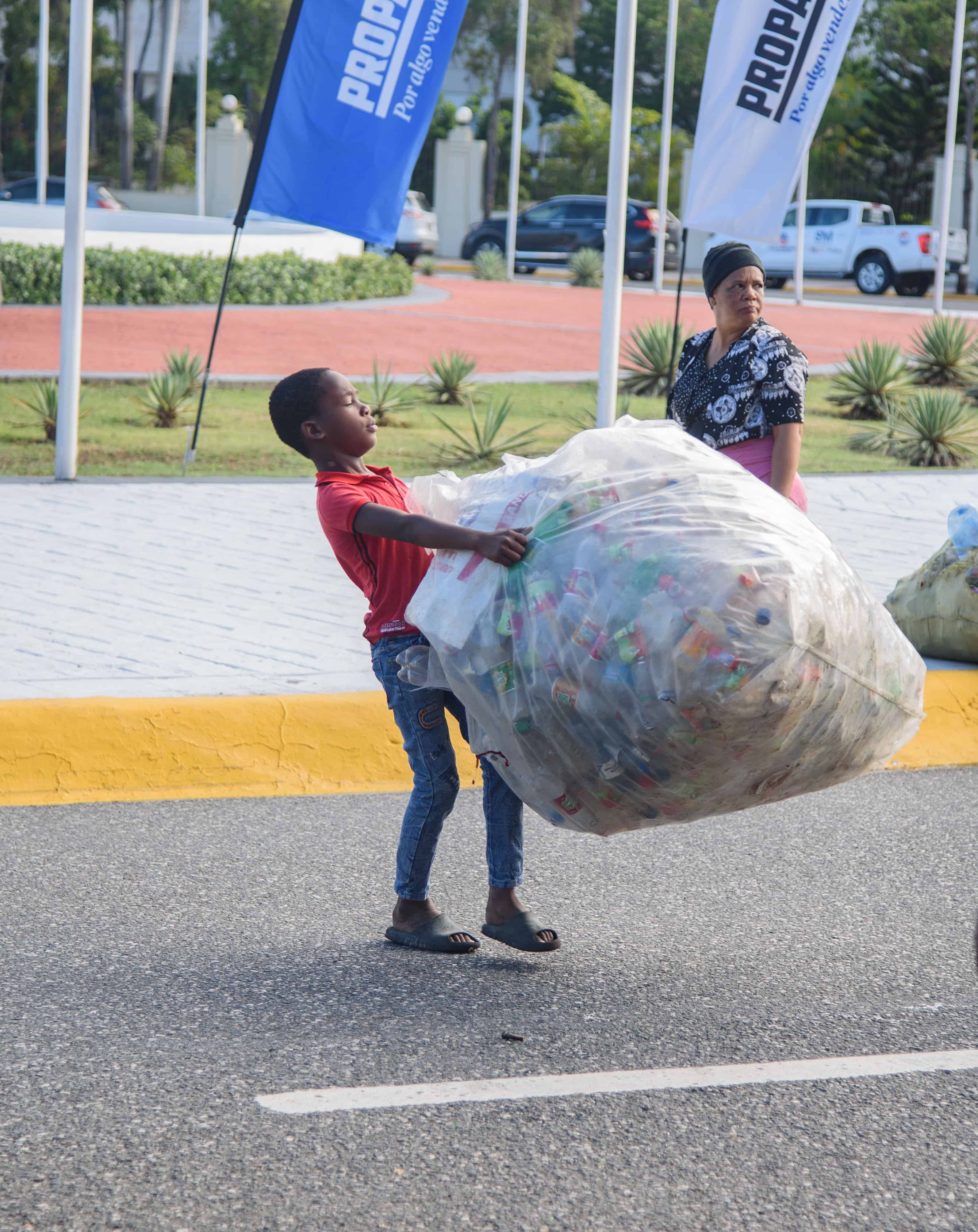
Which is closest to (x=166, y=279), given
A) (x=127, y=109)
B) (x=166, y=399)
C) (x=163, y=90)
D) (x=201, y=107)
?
(x=166, y=399)

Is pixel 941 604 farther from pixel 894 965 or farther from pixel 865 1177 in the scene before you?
pixel 865 1177

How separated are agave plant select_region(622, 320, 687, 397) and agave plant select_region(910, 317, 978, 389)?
8.43 feet

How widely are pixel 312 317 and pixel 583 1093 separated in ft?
57.1

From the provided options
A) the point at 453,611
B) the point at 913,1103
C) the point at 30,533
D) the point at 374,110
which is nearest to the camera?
the point at 913,1103

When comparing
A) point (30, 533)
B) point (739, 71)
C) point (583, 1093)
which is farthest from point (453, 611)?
point (739, 71)

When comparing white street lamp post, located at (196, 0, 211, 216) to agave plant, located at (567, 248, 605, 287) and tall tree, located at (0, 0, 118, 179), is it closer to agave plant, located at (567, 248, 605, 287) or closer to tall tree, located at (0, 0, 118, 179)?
agave plant, located at (567, 248, 605, 287)

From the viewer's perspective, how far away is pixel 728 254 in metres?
4.45

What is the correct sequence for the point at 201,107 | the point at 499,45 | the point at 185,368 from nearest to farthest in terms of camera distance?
1. the point at 185,368
2. the point at 201,107
3. the point at 499,45

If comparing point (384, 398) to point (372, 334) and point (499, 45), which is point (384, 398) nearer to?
point (372, 334)

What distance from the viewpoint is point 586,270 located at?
2962cm

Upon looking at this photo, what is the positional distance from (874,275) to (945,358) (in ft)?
60.3

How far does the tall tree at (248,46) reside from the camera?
4638 cm

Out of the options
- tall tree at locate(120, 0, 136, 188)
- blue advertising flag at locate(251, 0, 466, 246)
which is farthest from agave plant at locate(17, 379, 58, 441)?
tall tree at locate(120, 0, 136, 188)

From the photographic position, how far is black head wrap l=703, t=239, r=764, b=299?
→ 174 inches
